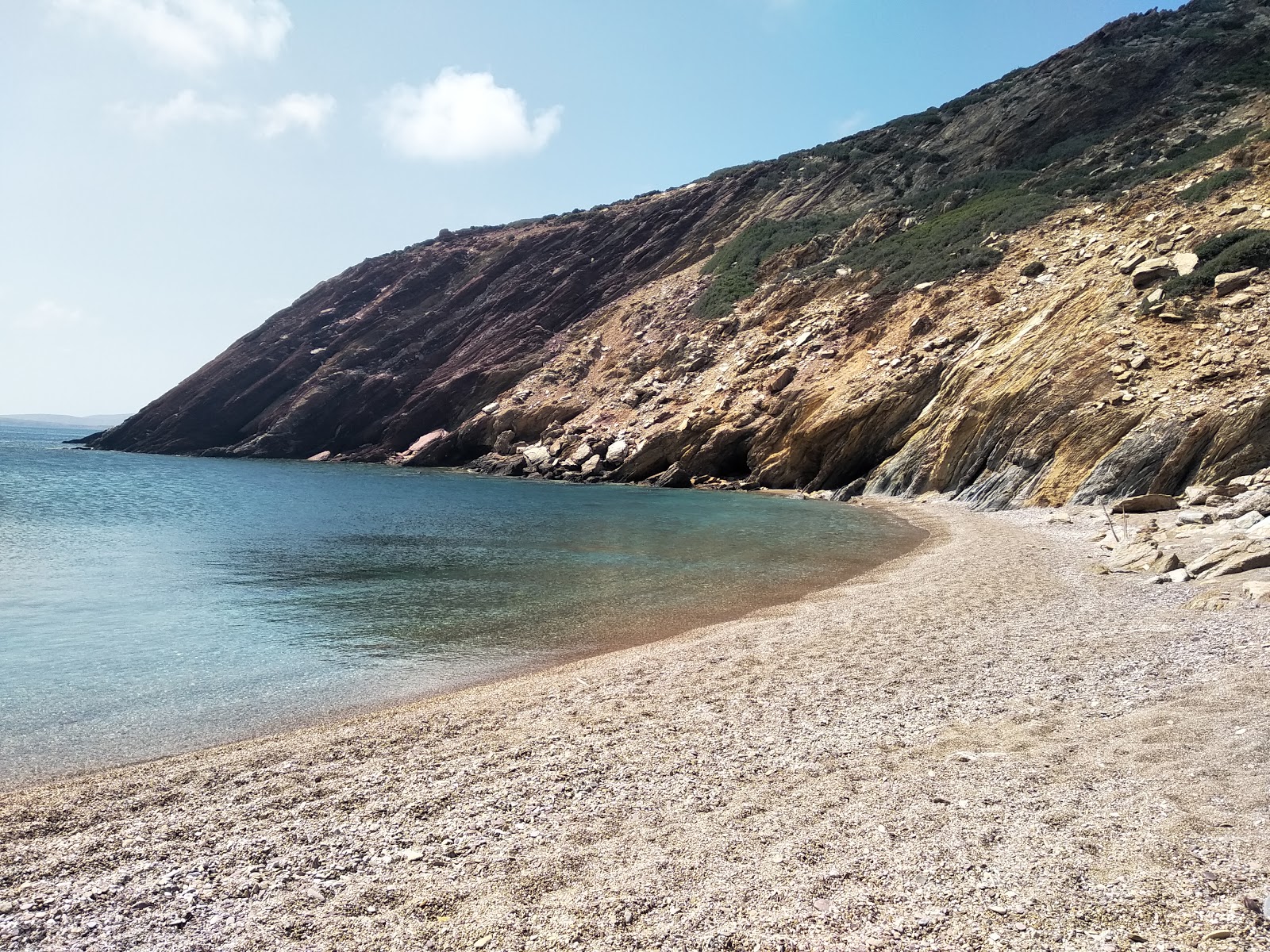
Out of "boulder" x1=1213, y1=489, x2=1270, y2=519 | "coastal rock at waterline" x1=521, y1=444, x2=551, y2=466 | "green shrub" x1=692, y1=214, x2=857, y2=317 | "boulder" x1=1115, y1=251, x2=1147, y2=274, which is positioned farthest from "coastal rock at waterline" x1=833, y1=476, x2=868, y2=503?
"coastal rock at waterline" x1=521, y1=444, x2=551, y2=466

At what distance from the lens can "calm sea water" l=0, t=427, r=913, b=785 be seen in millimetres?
9078

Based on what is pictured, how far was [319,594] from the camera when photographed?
1559 centimetres

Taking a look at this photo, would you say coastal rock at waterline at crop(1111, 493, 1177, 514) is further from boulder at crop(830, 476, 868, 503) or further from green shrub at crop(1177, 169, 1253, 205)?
green shrub at crop(1177, 169, 1253, 205)

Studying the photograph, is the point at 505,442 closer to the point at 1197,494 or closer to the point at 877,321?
the point at 877,321

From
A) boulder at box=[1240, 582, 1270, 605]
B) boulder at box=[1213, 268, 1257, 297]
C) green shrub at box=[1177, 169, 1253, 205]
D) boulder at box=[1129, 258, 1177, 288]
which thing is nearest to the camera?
boulder at box=[1240, 582, 1270, 605]

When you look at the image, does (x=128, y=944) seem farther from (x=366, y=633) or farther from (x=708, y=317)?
(x=708, y=317)

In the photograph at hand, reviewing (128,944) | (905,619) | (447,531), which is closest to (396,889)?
(128,944)

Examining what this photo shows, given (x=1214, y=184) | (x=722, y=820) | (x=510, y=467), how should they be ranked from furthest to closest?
(x=510, y=467), (x=1214, y=184), (x=722, y=820)

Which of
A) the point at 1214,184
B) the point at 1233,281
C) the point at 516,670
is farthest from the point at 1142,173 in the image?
the point at 516,670

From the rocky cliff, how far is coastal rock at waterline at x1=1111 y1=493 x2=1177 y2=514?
99.1 inches

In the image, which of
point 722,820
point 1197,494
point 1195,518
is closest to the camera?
point 722,820

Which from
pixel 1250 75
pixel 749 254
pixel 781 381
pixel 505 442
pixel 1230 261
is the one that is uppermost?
pixel 1250 75

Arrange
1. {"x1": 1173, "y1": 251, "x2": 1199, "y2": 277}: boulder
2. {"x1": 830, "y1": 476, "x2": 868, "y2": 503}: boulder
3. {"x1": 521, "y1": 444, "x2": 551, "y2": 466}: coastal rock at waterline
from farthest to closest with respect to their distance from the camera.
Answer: {"x1": 521, "y1": 444, "x2": 551, "y2": 466}: coastal rock at waterline
{"x1": 830, "y1": 476, "x2": 868, "y2": 503}: boulder
{"x1": 1173, "y1": 251, "x2": 1199, "y2": 277}: boulder

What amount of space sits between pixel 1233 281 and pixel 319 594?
3033cm
